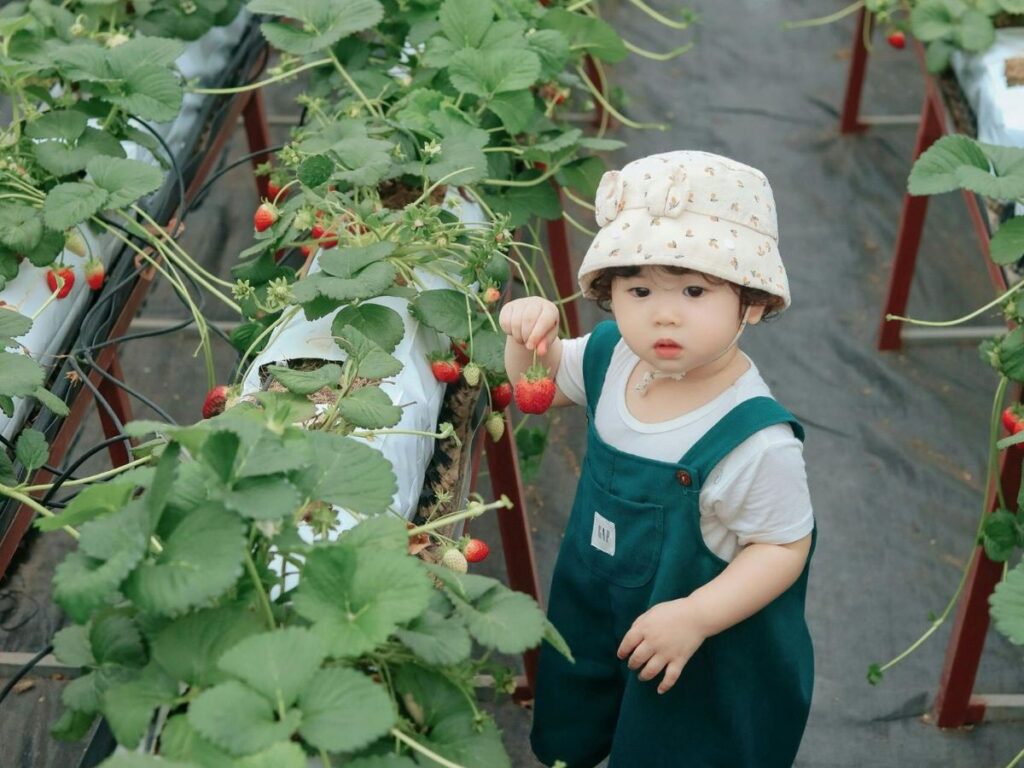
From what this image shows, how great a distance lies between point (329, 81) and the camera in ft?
6.77

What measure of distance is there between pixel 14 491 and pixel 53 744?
1063mm

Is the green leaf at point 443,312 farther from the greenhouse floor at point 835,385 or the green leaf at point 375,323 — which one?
the greenhouse floor at point 835,385

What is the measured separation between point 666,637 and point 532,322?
35 centimetres

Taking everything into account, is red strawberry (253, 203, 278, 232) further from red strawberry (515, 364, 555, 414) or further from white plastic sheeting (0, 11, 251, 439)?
red strawberry (515, 364, 555, 414)

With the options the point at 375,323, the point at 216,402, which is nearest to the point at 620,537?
the point at 375,323

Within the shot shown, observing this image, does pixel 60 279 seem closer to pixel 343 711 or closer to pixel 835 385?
pixel 343 711

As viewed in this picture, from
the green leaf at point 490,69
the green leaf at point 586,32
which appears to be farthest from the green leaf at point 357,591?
the green leaf at point 586,32

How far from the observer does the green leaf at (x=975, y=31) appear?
2.27 meters

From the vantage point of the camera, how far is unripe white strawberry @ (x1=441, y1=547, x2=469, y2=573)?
4.28ft

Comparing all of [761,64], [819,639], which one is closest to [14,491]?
[819,639]

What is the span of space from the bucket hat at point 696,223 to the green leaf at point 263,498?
1.51 feet

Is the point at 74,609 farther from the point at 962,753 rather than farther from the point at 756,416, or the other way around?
the point at 962,753

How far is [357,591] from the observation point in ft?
3.25

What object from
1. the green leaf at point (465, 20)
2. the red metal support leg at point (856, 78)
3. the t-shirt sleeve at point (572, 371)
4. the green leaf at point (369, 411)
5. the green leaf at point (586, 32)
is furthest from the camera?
the red metal support leg at point (856, 78)
